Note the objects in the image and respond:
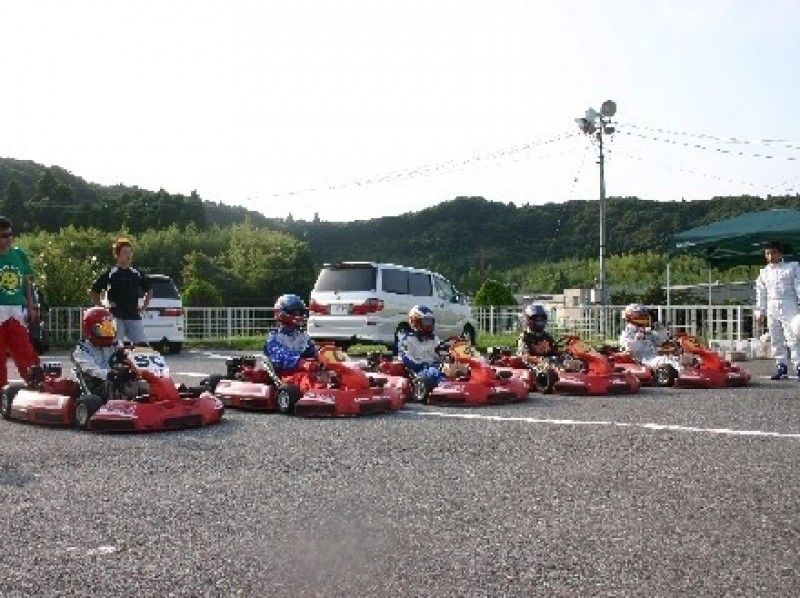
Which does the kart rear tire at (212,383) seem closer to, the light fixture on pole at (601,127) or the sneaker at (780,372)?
the sneaker at (780,372)

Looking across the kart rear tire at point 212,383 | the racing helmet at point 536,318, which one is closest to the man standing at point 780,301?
the racing helmet at point 536,318

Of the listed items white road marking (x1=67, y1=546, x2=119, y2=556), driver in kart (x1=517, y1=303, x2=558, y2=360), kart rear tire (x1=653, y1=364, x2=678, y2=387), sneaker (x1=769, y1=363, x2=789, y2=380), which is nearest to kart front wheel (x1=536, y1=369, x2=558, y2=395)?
driver in kart (x1=517, y1=303, x2=558, y2=360)

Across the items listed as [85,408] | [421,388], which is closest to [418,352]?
[421,388]

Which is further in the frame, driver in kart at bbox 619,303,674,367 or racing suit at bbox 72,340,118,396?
driver in kart at bbox 619,303,674,367

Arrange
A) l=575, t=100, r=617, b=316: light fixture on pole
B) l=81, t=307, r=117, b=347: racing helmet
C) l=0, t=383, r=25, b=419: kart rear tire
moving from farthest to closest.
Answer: l=575, t=100, r=617, b=316: light fixture on pole, l=0, t=383, r=25, b=419: kart rear tire, l=81, t=307, r=117, b=347: racing helmet

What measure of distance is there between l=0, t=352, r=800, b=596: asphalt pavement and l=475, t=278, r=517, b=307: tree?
25043mm

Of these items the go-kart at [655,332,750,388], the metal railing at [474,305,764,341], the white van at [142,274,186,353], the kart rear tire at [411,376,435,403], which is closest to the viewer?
the kart rear tire at [411,376,435,403]

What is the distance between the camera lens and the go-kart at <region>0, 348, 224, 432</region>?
882 cm

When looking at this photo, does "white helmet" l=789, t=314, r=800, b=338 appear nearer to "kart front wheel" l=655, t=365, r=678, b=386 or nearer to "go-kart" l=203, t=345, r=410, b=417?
"kart front wheel" l=655, t=365, r=678, b=386

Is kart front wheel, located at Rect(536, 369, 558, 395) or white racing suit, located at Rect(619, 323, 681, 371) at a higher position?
white racing suit, located at Rect(619, 323, 681, 371)

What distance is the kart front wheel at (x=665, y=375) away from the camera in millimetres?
13383

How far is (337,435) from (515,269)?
203ft

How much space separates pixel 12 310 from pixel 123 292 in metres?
1.25

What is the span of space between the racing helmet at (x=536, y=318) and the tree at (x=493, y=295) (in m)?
20.4
